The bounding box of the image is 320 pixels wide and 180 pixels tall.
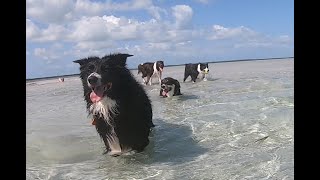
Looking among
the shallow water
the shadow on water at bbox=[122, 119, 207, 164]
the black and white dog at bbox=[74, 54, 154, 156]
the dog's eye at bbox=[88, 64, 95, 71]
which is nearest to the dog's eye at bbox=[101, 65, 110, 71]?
the black and white dog at bbox=[74, 54, 154, 156]

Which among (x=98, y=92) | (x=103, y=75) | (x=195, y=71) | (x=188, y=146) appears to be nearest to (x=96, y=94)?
(x=98, y=92)

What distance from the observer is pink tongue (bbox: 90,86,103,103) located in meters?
5.16

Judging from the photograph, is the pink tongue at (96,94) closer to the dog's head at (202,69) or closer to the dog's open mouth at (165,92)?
the dog's open mouth at (165,92)

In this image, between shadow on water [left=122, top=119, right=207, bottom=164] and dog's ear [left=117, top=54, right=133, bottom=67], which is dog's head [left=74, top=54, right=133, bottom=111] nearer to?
dog's ear [left=117, top=54, right=133, bottom=67]

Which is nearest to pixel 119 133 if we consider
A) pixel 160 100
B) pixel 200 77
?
pixel 160 100

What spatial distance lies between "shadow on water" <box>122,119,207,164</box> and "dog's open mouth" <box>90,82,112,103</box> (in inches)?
38.7

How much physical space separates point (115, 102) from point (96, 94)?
32 cm

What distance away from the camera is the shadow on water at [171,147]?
5.42 m
